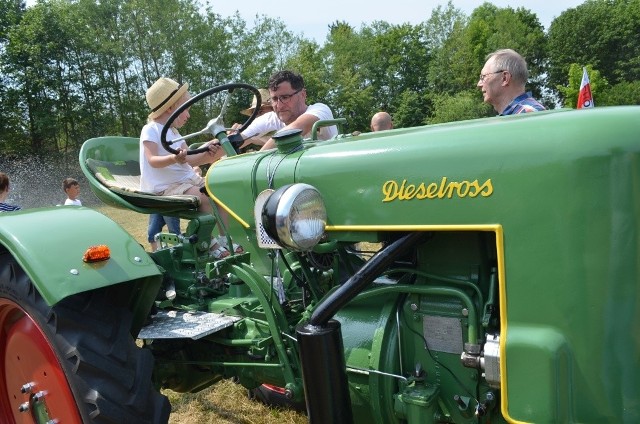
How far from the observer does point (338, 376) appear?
173 cm

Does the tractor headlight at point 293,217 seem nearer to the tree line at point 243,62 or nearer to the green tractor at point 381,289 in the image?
the green tractor at point 381,289

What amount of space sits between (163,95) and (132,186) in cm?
71

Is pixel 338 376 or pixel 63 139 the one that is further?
pixel 63 139

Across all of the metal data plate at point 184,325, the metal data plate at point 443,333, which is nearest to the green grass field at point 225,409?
the metal data plate at point 184,325

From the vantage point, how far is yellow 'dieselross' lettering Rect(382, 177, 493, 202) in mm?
1627

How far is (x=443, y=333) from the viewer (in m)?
1.87

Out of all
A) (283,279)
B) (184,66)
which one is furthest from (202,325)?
(184,66)

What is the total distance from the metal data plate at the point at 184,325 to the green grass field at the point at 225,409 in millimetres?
978

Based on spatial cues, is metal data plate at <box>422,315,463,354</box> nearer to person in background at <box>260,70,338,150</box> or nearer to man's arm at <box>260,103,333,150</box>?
man's arm at <box>260,103,333,150</box>

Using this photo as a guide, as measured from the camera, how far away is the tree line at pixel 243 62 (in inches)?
1160

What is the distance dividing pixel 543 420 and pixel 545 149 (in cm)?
74

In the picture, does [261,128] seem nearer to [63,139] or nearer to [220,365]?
[220,365]

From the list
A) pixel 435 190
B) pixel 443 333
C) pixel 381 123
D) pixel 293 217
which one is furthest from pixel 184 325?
pixel 381 123

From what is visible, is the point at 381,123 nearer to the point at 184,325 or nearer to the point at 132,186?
the point at 132,186
